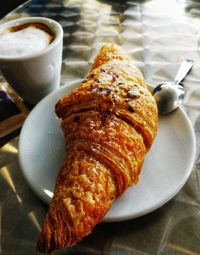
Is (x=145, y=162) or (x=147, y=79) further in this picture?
(x=147, y=79)

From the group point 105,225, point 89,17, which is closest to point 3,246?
point 105,225

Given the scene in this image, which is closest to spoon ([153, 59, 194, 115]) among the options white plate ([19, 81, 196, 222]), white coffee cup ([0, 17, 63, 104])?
white plate ([19, 81, 196, 222])

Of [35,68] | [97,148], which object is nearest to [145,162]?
[97,148]

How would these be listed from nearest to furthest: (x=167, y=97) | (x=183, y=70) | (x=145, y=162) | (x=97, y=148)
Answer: (x=97, y=148)
(x=145, y=162)
(x=167, y=97)
(x=183, y=70)

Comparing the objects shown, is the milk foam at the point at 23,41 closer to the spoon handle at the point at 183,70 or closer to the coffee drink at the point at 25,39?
the coffee drink at the point at 25,39

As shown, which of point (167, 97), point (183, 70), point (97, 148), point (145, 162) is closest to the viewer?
point (97, 148)

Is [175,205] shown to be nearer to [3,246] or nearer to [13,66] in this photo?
[3,246]

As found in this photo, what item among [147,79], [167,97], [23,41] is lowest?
[147,79]

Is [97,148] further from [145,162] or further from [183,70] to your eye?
[183,70]
